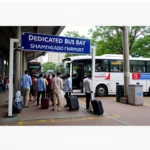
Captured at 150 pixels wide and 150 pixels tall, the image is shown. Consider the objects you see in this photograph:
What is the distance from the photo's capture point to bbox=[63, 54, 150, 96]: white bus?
539 inches

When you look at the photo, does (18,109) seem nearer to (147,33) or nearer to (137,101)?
(137,101)

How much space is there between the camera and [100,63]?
46.5 feet

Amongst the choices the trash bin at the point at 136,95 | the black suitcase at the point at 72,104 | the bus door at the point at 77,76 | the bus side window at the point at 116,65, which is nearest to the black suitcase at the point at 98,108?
the black suitcase at the point at 72,104

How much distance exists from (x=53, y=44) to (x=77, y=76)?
646 centimetres

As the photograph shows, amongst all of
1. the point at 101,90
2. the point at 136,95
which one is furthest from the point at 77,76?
the point at 136,95

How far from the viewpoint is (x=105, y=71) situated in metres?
14.2

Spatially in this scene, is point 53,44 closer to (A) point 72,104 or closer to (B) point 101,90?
(A) point 72,104

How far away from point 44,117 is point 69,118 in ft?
3.16

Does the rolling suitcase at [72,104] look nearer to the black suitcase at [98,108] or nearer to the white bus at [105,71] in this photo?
the black suitcase at [98,108]

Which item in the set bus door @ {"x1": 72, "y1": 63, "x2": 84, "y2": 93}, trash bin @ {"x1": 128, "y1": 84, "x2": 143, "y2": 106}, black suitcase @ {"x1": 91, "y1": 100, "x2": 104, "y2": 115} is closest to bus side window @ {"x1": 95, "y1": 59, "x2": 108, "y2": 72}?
bus door @ {"x1": 72, "y1": 63, "x2": 84, "y2": 93}

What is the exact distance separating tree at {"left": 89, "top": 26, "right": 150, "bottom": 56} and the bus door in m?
10.3

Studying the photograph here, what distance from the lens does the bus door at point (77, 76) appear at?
44.9 feet

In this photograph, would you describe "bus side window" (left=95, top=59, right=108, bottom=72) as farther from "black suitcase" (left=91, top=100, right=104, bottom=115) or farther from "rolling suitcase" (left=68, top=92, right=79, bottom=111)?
"black suitcase" (left=91, top=100, right=104, bottom=115)

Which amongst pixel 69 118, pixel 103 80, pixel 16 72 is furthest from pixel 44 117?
pixel 103 80
